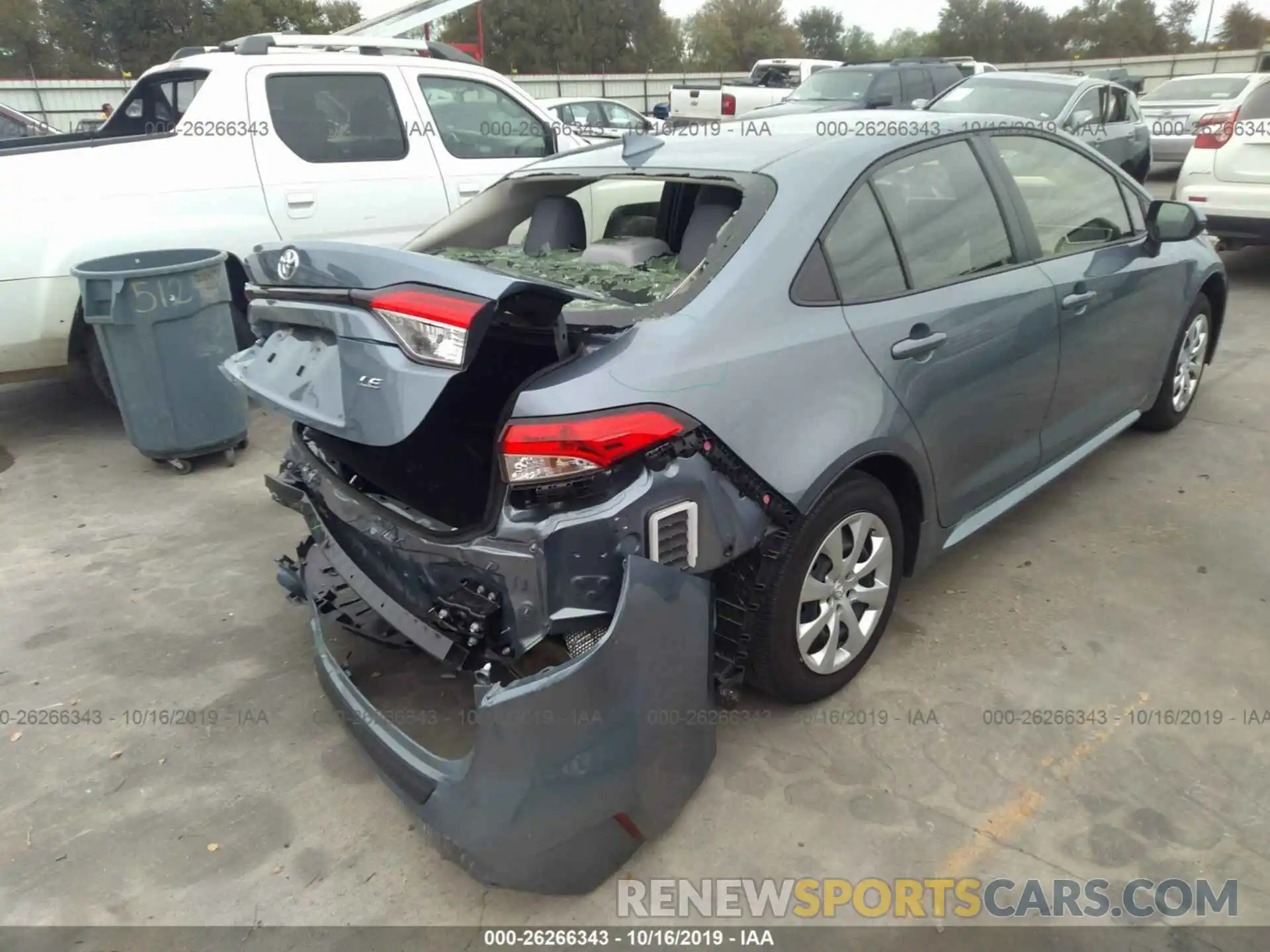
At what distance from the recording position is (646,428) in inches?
84.6

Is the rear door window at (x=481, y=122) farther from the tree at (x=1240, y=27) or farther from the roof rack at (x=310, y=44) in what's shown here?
the tree at (x=1240, y=27)

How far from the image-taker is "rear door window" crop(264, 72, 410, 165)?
5566mm

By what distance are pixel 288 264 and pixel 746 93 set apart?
56.5 feet

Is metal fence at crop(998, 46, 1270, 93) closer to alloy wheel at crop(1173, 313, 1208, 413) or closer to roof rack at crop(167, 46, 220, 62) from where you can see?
alloy wheel at crop(1173, 313, 1208, 413)

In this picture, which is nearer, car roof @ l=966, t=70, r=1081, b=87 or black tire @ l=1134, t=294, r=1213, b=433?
black tire @ l=1134, t=294, r=1213, b=433

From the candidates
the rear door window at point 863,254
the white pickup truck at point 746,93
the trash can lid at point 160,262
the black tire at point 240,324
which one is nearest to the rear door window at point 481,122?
the black tire at point 240,324

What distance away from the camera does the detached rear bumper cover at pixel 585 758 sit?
2023mm

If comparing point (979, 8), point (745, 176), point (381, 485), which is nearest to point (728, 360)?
point (745, 176)

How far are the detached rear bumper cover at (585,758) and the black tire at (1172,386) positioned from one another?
347cm

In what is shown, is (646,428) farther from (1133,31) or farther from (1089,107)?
(1133,31)

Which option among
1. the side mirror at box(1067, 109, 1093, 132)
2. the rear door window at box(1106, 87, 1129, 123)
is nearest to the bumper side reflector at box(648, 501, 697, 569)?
the side mirror at box(1067, 109, 1093, 132)

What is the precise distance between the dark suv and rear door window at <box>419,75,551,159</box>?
6602 millimetres

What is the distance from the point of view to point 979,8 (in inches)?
2406

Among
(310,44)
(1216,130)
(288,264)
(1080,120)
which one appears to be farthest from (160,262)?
(1080,120)
